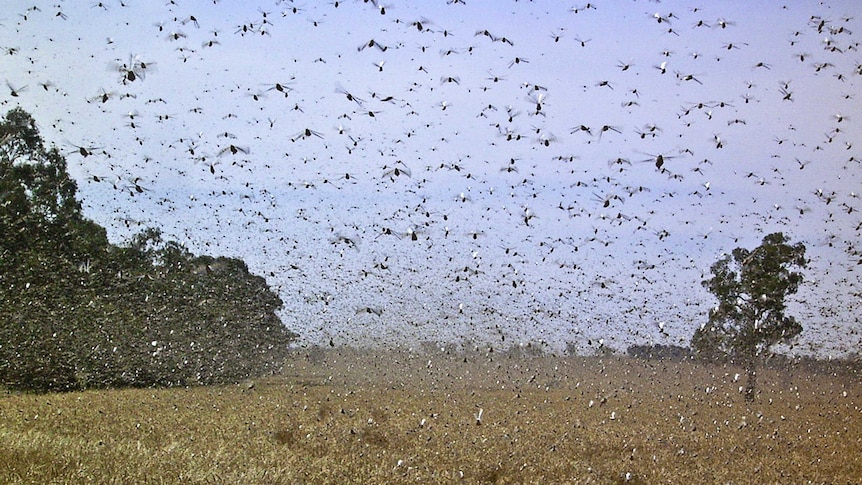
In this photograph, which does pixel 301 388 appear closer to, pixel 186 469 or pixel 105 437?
pixel 105 437

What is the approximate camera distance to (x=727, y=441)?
49.6 feet

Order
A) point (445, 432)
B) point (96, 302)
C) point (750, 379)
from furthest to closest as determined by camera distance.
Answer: point (750, 379)
point (96, 302)
point (445, 432)

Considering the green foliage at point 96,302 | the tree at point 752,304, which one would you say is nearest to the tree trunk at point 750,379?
the tree at point 752,304

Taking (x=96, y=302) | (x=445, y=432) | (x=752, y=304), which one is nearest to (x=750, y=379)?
(x=752, y=304)

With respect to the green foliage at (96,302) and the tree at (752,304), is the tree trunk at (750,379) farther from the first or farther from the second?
the green foliage at (96,302)

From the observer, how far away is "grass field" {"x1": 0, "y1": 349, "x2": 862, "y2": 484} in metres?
10.4

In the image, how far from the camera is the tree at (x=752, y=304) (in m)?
27.1

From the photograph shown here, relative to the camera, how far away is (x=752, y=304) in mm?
27969

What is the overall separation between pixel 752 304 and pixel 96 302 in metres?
23.4

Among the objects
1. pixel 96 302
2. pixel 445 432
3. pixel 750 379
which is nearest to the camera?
pixel 445 432

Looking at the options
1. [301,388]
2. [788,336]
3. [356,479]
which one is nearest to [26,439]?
[356,479]

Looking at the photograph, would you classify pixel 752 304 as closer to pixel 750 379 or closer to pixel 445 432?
pixel 750 379

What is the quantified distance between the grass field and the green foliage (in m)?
5.40

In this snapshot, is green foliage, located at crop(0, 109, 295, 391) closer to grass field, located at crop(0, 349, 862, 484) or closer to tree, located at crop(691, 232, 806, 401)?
grass field, located at crop(0, 349, 862, 484)
